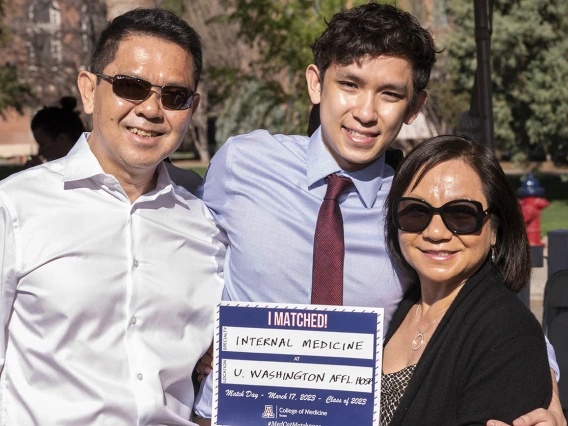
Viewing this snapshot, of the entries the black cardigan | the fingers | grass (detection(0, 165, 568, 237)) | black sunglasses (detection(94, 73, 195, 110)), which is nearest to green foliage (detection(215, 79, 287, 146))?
grass (detection(0, 165, 568, 237))

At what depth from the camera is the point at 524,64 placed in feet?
94.1

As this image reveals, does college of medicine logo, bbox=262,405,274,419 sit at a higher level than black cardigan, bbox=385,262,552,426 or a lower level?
lower

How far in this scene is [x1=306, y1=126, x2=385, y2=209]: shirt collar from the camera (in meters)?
3.36

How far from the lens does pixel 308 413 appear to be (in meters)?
2.91

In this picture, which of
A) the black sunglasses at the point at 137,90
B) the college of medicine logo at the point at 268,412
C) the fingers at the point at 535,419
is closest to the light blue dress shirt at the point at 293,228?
the college of medicine logo at the point at 268,412

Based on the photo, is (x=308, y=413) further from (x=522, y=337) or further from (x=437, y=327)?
(x=522, y=337)

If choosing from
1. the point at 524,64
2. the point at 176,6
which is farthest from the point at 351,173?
the point at 176,6

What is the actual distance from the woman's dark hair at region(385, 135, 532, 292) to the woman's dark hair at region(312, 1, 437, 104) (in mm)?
410

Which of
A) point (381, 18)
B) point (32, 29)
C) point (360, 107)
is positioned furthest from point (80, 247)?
point (32, 29)

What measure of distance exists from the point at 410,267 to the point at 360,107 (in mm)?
637

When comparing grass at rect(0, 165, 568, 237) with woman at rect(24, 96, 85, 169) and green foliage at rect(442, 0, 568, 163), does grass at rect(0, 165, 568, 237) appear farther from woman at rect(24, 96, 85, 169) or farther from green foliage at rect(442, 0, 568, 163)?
woman at rect(24, 96, 85, 169)

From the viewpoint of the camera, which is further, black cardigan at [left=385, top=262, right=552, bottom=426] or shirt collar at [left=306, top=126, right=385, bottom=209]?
shirt collar at [left=306, top=126, right=385, bottom=209]

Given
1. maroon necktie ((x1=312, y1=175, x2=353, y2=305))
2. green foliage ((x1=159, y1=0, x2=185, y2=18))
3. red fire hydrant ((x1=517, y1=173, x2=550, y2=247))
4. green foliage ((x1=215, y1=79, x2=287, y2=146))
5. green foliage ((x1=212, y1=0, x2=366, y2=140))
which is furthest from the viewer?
green foliage ((x1=159, y1=0, x2=185, y2=18))

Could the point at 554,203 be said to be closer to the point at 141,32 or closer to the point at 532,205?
the point at 532,205
